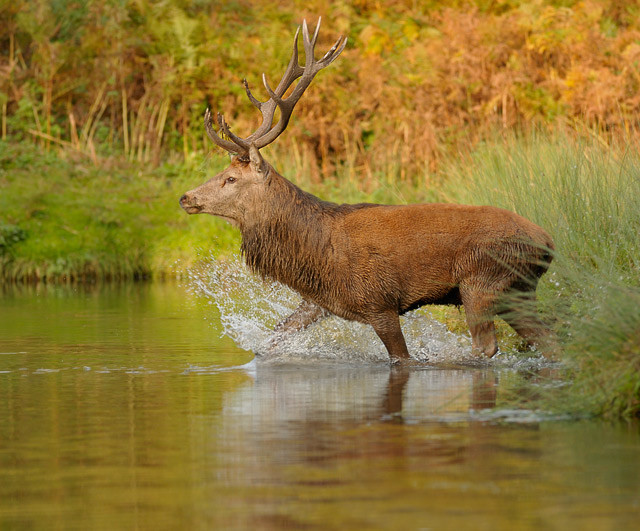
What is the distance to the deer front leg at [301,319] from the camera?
11383 mm

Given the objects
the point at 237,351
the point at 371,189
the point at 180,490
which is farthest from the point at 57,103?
the point at 180,490

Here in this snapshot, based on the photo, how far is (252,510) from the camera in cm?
550

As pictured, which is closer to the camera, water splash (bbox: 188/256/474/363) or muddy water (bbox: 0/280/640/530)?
muddy water (bbox: 0/280/640/530)

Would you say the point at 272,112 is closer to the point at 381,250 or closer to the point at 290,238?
the point at 290,238

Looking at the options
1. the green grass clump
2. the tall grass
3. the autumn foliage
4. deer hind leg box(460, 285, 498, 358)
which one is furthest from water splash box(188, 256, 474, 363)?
the autumn foliage

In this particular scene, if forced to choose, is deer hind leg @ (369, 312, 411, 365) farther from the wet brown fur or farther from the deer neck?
the deer neck

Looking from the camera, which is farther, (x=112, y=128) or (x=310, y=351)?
(x=112, y=128)

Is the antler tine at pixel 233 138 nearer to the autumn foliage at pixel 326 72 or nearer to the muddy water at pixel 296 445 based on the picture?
the muddy water at pixel 296 445

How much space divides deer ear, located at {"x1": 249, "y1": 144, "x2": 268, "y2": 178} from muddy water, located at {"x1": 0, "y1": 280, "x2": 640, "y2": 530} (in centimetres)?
168

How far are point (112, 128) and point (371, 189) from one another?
791 centimetres

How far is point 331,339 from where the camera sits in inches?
473

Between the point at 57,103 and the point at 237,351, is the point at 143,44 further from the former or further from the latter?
the point at 237,351

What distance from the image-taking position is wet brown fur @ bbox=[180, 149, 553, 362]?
33.3 feet

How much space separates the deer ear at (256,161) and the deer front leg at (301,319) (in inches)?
51.6
